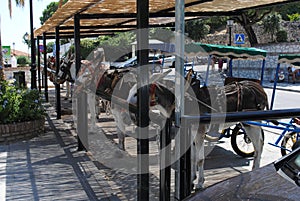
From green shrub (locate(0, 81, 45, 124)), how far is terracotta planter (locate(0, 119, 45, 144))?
0.50 feet

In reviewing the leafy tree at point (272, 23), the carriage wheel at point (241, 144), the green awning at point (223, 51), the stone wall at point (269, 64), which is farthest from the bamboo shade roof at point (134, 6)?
the leafy tree at point (272, 23)

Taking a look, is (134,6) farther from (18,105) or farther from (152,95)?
(18,105)

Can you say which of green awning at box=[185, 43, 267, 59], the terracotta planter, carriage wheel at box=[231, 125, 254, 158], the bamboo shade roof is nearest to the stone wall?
the bamboo shade roof

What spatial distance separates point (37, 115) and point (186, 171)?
275 inches

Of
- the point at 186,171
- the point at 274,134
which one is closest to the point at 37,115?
the point at 274,134

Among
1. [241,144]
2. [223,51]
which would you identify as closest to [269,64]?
[241,144]

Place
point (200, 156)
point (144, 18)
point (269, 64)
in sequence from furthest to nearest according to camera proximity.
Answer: point (269, 64), point (200, 156), point (144, 18)

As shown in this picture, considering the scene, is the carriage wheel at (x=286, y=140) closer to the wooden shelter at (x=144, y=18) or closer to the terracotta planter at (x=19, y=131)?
the wooden shelter at (x=144, y=18)

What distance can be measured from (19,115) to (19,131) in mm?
371

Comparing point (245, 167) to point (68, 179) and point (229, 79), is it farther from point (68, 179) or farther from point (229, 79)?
point (68, 179)

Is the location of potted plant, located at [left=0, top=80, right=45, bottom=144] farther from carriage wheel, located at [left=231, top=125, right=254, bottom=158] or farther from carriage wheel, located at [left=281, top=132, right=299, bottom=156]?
carriage wheel, located at [left=281, top=132, right=299, bottom=156]

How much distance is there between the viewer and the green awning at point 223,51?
796 cm

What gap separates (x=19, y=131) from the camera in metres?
9.61

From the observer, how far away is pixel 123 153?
850 cm
